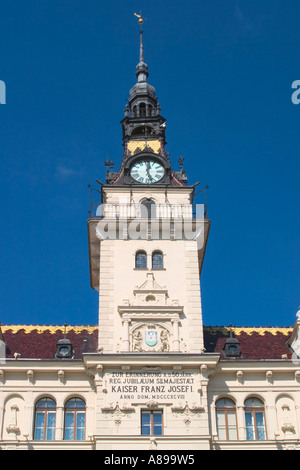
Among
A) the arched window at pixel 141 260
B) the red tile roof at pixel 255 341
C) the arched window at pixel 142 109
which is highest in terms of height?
the arched window at pixel 142 109

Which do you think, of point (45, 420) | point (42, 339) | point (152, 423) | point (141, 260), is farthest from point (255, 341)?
point (45, 420)

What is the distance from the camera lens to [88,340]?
136 feet

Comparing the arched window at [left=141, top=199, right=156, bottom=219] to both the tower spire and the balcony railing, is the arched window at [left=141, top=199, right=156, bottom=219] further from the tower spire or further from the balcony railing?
the tower spire

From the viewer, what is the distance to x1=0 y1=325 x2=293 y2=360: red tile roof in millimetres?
40094

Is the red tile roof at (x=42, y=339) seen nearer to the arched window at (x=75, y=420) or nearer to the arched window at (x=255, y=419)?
the arched window at (x=75, y=420)

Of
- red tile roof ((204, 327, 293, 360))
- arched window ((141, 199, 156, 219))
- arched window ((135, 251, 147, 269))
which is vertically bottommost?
red tile roof ((204, 327, 293, 360))

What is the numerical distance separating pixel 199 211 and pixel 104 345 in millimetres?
10267

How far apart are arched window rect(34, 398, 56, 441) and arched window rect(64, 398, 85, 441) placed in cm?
67

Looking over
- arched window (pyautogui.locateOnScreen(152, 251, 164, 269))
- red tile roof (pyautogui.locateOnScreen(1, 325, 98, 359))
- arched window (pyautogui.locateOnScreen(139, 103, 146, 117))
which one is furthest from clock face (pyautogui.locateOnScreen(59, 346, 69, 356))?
arched window (pyautogui.locateOnScreen(139, 103, 146, 117))

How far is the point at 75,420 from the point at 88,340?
582 centimetres

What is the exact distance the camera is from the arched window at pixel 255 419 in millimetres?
36469

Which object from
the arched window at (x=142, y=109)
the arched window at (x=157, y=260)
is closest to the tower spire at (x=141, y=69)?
the arched window at (x=142, y=109)

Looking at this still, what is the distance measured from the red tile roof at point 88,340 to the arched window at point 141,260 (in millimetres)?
4631

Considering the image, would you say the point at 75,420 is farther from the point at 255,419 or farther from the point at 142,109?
the point at 142,109
